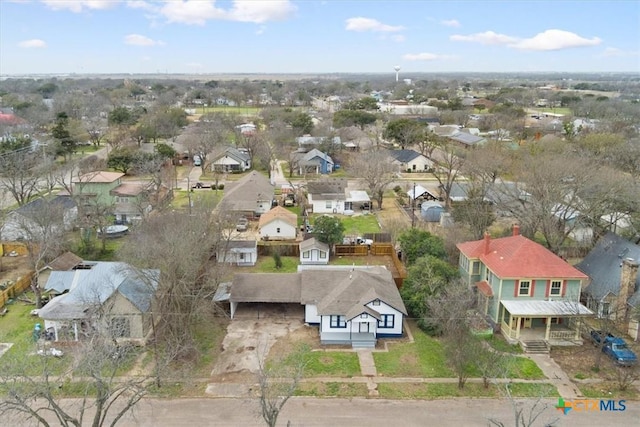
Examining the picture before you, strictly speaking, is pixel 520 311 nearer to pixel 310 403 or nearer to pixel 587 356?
pixel 587 356

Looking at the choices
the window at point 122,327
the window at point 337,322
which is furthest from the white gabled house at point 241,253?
the window at point 337,322

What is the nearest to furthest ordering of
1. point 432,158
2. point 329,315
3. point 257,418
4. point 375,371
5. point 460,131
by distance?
point 257,418
point 375,371
point 329,315
point 432,158
point 460,131

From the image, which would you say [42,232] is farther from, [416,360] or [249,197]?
[416,360]

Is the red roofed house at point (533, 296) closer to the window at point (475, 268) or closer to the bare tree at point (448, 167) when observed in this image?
the window at point (475, 268)

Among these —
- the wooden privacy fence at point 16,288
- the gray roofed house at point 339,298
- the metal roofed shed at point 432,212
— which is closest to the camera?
the gray roofed house at point 339,298

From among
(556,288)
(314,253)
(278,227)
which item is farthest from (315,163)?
(556,288)

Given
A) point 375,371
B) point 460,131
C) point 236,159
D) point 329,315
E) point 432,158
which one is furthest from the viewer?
point 460,131

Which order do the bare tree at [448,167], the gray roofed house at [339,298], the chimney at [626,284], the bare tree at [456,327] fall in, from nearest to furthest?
the bare tree at [456,327]
the gray roofed house at [339,298]
the chimney at [626,284]
the bare tree at [448,167]

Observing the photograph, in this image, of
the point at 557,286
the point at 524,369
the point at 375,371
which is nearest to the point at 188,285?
the point at 375,371
